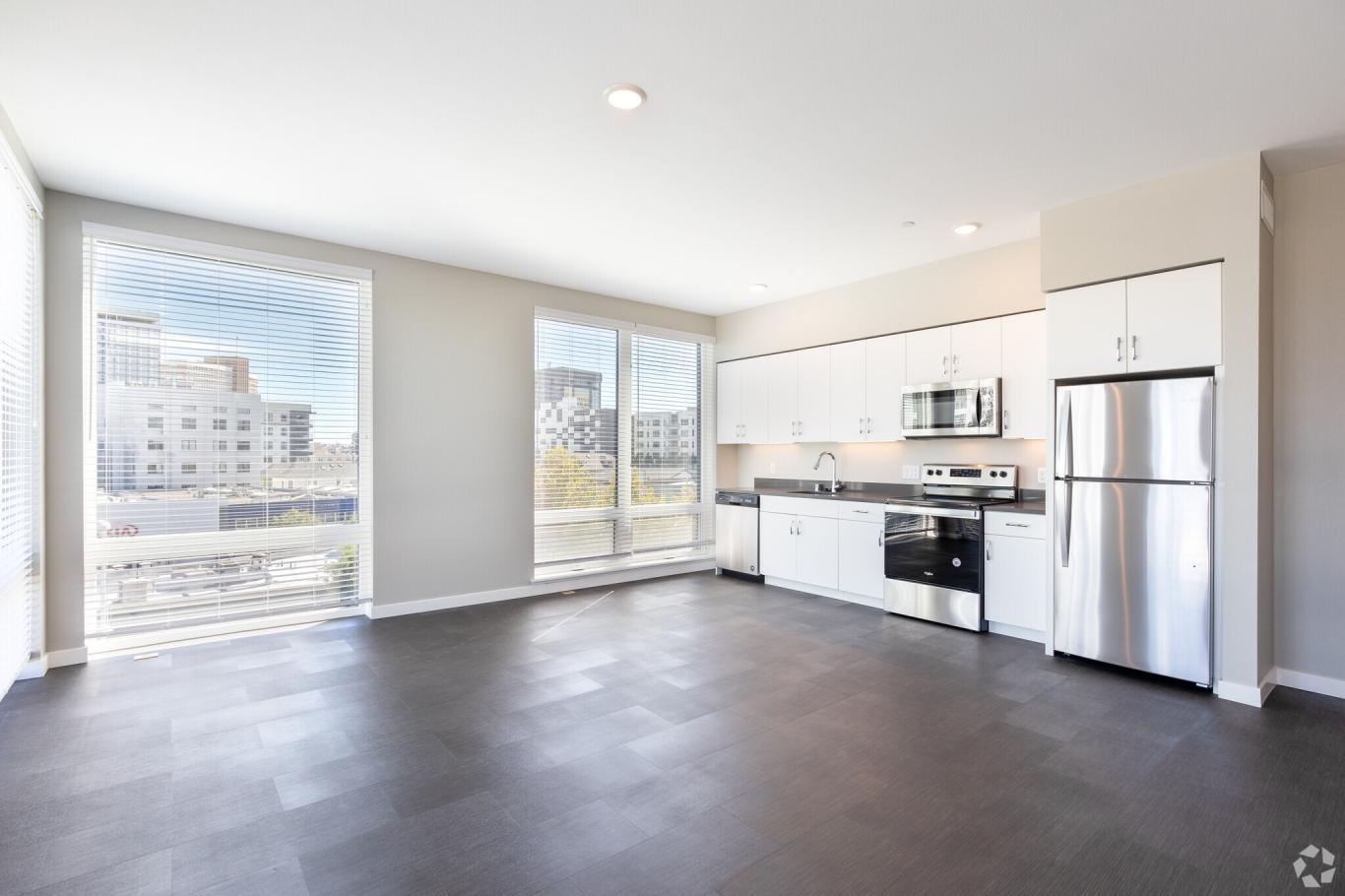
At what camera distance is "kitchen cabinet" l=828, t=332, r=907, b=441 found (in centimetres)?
548

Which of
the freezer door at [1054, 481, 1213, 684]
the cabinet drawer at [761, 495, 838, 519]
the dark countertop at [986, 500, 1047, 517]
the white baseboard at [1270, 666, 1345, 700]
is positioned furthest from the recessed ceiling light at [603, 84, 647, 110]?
the white baseboard at [1270, 666, 1345, 700]

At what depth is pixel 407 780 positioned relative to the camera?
2.54 m

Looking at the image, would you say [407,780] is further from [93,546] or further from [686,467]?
[686,467]

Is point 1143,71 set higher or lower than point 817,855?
higher

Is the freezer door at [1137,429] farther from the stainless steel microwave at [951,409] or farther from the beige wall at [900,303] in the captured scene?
the beige wall at [900,303]

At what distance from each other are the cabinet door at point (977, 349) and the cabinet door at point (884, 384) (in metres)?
0.44

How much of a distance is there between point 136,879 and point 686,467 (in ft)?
18.1

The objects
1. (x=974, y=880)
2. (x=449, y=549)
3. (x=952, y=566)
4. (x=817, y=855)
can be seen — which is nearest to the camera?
(x=974, y=880)

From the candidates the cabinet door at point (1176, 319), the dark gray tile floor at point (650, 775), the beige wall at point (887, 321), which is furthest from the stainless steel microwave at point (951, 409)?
the dark gray tile floor at point (650, 775)

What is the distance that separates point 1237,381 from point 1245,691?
64.1 inches

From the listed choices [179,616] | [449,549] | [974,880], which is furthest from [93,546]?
[974,880]

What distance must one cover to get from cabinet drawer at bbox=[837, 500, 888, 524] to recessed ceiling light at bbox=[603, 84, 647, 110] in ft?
11.9

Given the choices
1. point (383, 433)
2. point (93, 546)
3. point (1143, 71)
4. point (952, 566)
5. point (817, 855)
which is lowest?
point (817, 855)

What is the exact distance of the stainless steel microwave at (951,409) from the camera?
4.82 m
